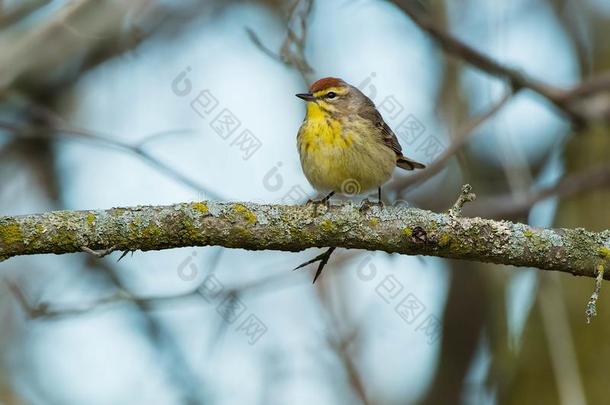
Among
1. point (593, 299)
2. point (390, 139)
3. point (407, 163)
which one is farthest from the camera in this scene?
point (407, 163)

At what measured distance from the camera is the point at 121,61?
25.4 feet

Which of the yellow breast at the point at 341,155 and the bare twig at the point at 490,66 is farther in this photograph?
the bare twig at the point at 490,66

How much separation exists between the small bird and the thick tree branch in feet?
5.05

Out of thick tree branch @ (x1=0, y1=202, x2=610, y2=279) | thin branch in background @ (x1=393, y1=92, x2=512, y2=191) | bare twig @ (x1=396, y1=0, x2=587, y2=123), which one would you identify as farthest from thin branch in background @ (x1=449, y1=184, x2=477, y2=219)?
thin branch in background @ (x1=393, y1=92, x2=512, y2=191)

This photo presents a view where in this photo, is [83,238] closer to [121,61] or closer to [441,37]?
[441,37]

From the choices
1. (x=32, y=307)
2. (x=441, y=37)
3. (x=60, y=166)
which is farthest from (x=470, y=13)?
(x=32, y=307)

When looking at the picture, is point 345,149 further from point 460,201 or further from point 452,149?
point 460,201

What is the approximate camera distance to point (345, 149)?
5734mm

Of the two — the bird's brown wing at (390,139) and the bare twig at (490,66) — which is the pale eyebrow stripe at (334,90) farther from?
the bare twig at (490,66)

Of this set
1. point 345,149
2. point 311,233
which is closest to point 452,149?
point 345,149

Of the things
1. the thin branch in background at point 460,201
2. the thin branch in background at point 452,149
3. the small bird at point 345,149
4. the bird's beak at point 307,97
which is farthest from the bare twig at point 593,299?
the bird's beak at point 307,97

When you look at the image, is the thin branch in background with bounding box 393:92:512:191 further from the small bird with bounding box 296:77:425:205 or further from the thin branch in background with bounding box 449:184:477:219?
the thin branch in background with bounding box 449:184:477:219

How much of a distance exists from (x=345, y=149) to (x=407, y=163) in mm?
740

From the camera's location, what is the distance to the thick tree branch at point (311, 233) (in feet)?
12.7
